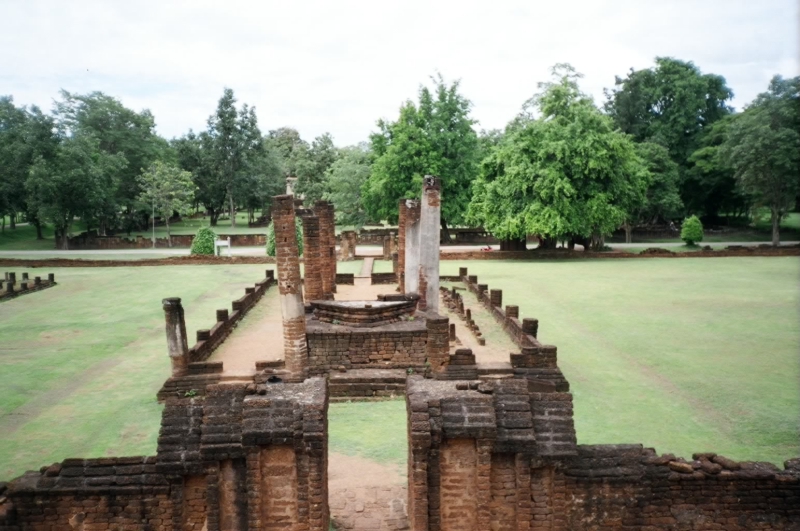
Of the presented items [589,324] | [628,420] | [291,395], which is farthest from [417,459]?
[589,324]

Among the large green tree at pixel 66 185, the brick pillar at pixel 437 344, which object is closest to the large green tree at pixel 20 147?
the large green tree at pixel 66 185

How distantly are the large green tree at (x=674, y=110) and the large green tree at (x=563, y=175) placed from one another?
52.9ft

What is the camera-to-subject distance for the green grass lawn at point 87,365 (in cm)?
946

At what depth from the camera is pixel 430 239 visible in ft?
45.2

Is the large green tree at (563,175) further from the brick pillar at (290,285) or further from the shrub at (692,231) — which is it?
the brick pillar at (290,285)

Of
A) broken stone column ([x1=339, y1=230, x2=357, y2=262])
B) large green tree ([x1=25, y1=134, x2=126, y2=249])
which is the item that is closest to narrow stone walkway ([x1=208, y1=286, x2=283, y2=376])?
broken stone column ([x1=339, y1=230, x2=357, y2=262])

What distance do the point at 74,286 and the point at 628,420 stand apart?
74.6 feet

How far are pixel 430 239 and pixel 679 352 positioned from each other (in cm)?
638

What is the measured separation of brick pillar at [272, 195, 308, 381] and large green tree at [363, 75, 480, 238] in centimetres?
2712

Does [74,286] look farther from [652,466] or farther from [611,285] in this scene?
[652,466]

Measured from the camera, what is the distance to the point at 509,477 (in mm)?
5203

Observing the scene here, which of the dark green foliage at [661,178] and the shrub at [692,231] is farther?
the dark green foliage at [661,178]

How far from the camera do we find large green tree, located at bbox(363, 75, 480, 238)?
38.8 meters

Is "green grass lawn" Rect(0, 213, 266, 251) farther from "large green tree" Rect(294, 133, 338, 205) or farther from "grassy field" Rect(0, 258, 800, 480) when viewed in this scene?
"grassy field" Rect(0, 258, 800, 480)
